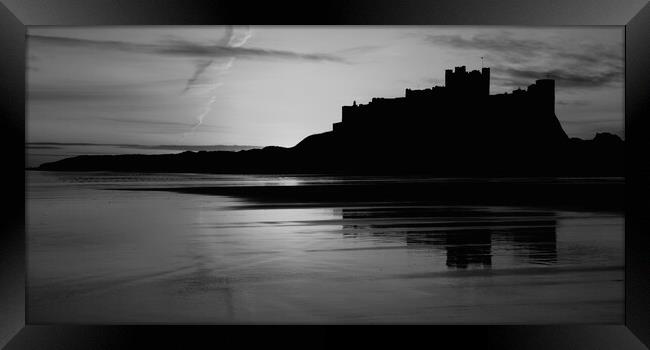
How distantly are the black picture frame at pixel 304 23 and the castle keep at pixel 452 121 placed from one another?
23380 mm

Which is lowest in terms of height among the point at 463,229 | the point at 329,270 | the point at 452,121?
the point at 329,270

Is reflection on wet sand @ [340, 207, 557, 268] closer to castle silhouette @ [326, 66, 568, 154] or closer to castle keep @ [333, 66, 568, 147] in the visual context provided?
castle silhouette @ [326, 66, 568, 154]

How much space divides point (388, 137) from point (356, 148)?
2.00 m

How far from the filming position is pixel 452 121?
41.8 m

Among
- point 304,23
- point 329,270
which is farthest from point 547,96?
point 304,23

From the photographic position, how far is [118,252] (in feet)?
30.0

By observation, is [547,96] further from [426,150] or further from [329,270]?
[426,150]

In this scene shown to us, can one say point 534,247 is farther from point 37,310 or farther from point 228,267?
point 37,310

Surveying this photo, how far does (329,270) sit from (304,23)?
298cm

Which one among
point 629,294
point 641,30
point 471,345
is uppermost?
point 641,30

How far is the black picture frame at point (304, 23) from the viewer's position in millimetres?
5438

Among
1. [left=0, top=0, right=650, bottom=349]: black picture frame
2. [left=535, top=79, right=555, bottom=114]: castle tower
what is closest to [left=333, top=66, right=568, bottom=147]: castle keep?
[left=535, top=79, right=555, bottom=114]: castle tower

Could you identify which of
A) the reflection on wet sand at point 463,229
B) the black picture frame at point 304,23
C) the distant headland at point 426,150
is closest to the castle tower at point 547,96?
the reflection on wet sand at point 463,229

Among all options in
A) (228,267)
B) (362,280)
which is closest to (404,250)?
(362,280)
